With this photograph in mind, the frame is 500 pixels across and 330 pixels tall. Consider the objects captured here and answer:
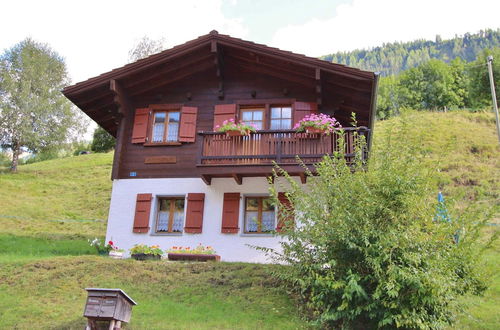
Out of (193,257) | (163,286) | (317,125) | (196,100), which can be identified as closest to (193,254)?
(193,257)

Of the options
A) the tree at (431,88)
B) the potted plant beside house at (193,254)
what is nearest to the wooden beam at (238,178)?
the potted plant beside house at (193,254)

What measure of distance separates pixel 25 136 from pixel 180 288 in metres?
26.3

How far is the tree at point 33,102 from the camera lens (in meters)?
33.8

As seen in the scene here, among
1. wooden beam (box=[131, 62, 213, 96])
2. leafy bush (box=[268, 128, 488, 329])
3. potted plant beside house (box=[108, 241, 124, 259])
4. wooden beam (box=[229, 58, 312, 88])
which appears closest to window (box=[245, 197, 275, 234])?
potted plant beside house (box=[108, 241, 124, 259])

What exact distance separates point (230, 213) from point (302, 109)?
155 inches

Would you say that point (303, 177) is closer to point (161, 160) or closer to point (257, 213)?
point (257, 213)

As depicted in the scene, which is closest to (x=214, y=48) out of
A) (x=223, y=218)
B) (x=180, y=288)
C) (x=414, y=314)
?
(x=223, y=218)

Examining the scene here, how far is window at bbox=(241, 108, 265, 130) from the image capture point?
1625 cm

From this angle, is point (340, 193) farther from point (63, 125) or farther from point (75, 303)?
point (63, 125)

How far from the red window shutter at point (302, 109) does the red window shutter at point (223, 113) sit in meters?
1.93

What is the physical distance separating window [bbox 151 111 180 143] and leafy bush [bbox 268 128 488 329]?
26.5 ft

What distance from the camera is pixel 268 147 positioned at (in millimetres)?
14859

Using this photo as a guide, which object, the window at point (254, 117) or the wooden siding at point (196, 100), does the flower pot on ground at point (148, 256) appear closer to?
the wooden siding at point (196, 100)

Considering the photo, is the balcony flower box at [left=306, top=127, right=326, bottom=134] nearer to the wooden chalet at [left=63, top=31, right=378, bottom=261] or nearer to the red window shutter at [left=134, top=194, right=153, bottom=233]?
the wooden chalet at [left=63, top=31, right=378, bottom=261]
